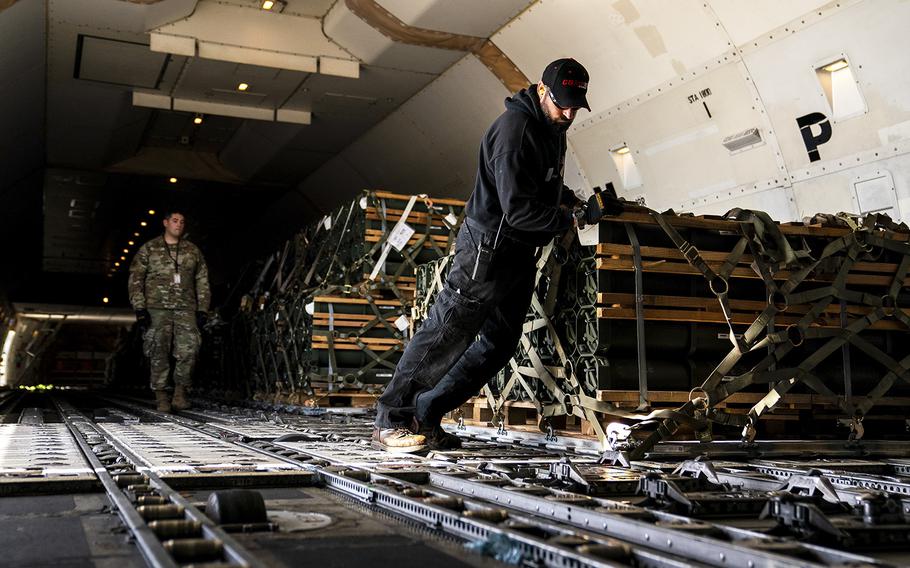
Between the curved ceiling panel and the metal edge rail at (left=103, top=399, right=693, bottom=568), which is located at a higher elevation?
the curved ceiling panel

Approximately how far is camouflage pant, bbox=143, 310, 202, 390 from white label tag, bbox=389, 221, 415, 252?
9.83 ft

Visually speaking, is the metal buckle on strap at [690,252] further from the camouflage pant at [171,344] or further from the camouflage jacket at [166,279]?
the camouflage pant at [171,344]

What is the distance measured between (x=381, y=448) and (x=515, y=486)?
1.85 metres

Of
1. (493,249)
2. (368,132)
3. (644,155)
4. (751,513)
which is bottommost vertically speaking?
(751,513)

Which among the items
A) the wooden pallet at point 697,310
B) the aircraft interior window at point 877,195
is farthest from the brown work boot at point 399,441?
the aircraft interior window at point 877,195

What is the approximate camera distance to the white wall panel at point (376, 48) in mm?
10945

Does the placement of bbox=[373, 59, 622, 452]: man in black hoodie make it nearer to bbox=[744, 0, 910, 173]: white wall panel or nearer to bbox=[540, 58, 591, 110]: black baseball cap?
bbox=[540, 58, 591, 110]: black baseball cap

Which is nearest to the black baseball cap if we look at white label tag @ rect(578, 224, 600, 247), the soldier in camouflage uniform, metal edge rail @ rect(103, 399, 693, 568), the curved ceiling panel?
white label tag @ rect(578, 224, 600, 247)

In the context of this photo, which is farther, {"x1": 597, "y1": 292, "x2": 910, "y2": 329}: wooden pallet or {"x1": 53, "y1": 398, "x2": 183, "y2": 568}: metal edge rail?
{"x1": 597, "y1": 292, "x2": 910, "y2": 329}: wooden pallet

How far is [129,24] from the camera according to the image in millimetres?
10625

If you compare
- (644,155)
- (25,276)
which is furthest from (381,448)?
(25,276)

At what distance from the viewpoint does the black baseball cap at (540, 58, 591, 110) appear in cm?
465

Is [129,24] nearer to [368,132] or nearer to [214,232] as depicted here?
[368,132]

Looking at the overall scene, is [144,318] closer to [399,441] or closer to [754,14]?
[399,441]
